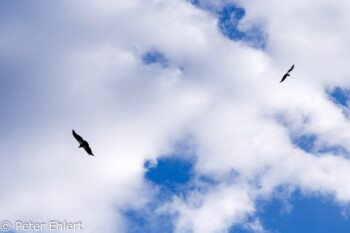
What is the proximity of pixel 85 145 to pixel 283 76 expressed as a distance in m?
46.3

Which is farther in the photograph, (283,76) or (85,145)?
(283,76)

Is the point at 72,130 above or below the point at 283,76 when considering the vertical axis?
below

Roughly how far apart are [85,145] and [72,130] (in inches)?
134

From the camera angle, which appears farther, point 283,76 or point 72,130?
point 283,76

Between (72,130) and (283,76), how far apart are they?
4772cm

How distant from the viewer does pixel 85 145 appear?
6800 cm

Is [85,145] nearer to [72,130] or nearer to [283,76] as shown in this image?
[72,130]

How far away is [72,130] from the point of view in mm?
67312

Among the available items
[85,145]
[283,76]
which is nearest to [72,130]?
[85,145]

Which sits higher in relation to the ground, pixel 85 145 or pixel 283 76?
pixel 283 76

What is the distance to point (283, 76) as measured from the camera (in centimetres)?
8762
